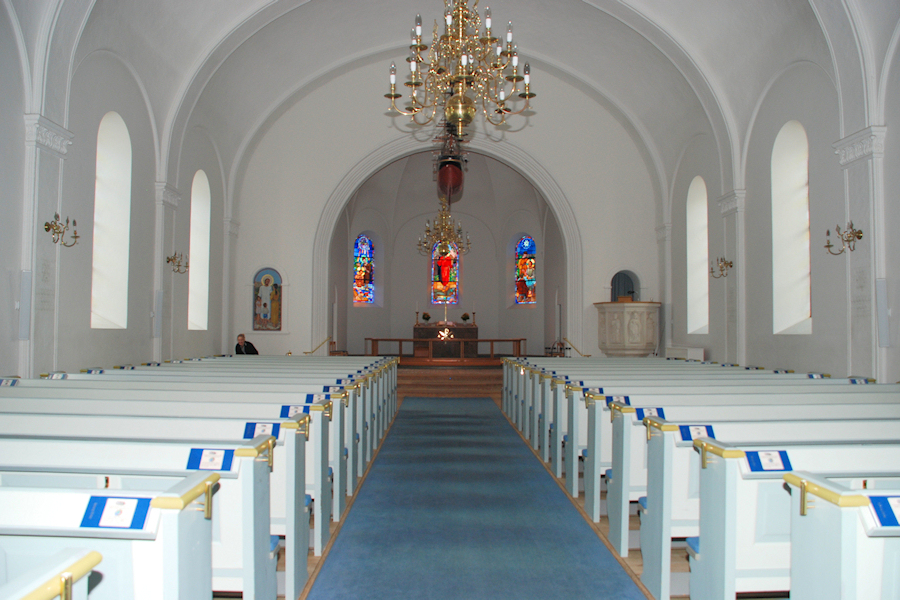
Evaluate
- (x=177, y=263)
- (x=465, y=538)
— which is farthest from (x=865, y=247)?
(x=177, y=263)

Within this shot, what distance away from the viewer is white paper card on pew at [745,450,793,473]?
2330mm

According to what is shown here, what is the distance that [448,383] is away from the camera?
42.2 feet

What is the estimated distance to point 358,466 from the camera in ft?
18.7

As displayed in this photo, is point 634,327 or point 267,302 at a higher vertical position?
point 267,302

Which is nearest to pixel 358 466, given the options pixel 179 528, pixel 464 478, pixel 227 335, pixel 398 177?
pixel 464 478

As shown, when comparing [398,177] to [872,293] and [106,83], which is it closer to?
[106,83]

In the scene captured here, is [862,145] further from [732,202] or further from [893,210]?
[732,202]

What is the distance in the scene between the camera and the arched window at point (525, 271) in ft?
66.8

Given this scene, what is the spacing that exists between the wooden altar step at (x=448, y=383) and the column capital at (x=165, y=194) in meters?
5.42

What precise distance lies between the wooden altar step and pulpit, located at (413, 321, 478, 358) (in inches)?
147

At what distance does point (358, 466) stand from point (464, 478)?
38.0 inches

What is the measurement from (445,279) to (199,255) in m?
10.6

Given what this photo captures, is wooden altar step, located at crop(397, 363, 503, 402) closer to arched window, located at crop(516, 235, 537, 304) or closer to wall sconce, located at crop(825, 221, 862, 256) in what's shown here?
wall sconce, located at crop(825, 221, 862, 256)

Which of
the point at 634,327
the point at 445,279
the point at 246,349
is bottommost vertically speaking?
the point at 246,349
